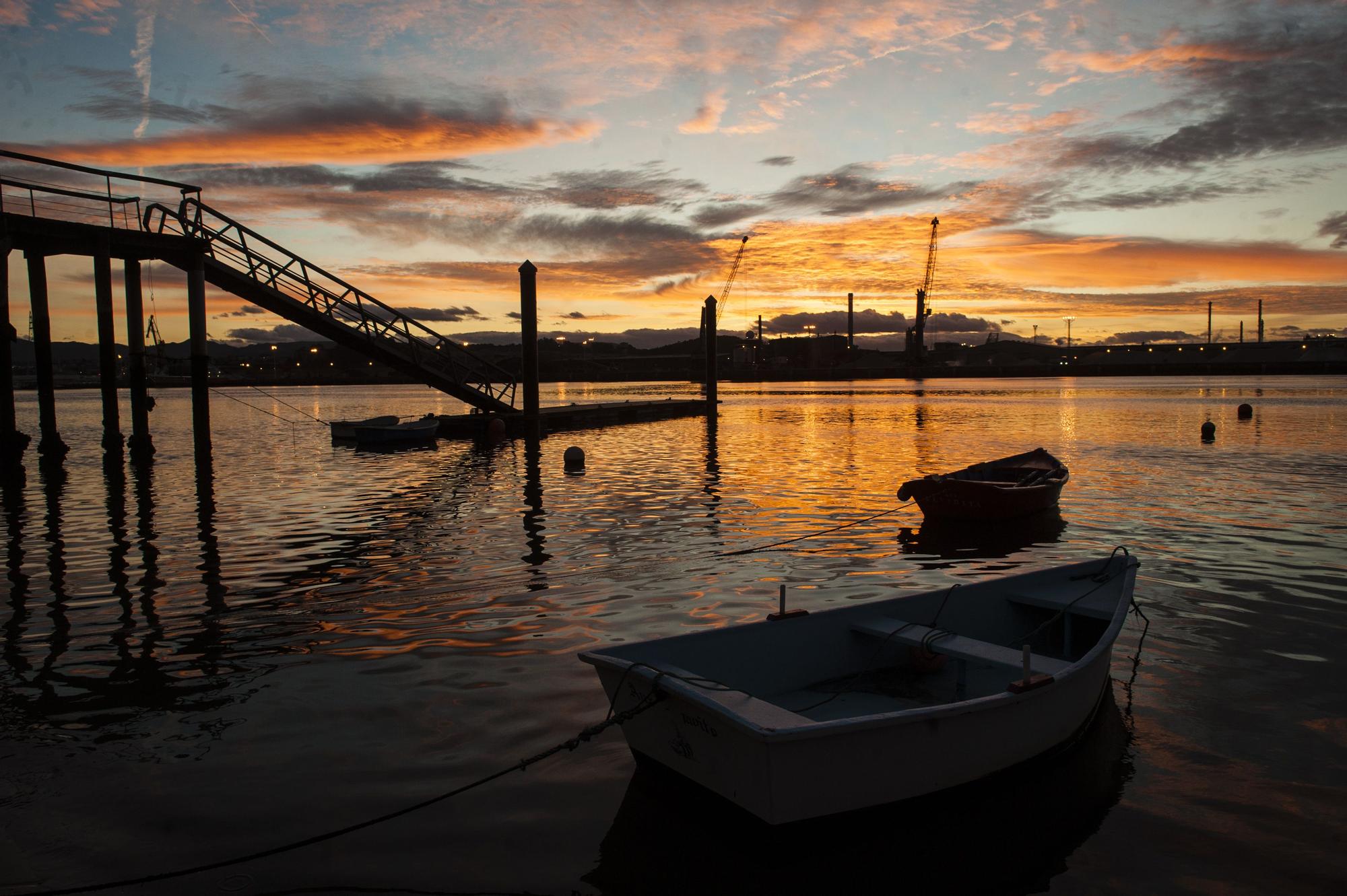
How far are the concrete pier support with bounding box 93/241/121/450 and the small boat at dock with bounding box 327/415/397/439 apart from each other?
9.01 m

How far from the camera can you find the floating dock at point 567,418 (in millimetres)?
39344

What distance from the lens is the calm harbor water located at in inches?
218

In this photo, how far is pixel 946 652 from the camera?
23.6 feet

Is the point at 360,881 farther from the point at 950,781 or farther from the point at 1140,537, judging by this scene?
the point at 1140,537

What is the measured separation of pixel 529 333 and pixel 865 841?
3466cm

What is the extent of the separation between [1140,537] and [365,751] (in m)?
14.2

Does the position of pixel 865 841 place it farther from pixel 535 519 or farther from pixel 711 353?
pixel 711 353

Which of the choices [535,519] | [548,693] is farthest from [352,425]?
[548,693]

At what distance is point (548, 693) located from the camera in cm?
819

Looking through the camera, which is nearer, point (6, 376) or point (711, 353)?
point (6, 376)

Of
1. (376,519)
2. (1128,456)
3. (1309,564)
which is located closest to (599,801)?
(1309,564)

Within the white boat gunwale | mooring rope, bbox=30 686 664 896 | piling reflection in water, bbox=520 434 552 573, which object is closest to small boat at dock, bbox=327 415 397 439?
piling reflection in water, bbox=520 434 552 573

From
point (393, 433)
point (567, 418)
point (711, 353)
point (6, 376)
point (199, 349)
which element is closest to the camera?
point (6, 376)

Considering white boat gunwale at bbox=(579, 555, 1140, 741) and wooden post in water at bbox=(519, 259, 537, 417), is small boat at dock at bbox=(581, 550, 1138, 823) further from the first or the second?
wooden post in water at bbox=(519, 259, 537, 417)
